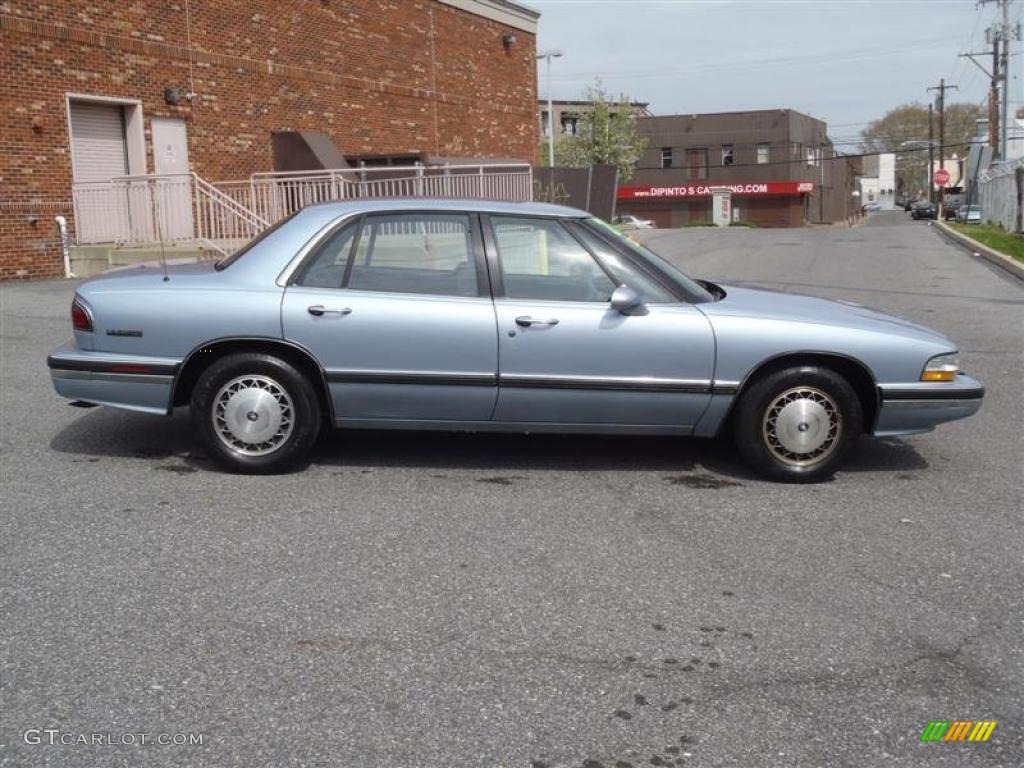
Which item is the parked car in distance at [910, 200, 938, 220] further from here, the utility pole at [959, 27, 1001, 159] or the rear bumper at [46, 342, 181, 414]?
the rear bumper at [46, 342, 181, 414]

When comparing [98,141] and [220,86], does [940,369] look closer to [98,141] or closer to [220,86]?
[98,141]

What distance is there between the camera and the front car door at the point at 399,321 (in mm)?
5527

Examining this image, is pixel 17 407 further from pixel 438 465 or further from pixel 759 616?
pixel 759 616

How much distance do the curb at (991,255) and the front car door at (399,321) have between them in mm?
15431

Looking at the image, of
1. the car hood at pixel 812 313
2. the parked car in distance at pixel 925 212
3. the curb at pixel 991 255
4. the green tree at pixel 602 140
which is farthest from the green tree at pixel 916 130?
the car hood at pixel 812 313

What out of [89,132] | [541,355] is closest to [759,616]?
[541,355]

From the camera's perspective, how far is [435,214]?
577 centimetres

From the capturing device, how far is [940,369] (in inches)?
221

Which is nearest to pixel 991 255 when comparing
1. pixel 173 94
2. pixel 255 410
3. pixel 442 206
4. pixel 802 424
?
pixel 173 94

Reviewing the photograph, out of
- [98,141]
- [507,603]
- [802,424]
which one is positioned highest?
[98,141]

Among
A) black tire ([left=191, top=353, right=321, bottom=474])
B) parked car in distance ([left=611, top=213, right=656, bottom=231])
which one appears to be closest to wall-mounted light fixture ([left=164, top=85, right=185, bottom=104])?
black tire ([left=191, top=353, right=321, bottom=474])

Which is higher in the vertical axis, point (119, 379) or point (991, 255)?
point (991, 255)

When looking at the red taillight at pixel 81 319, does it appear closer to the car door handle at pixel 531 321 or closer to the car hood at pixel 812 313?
the car door handle at pixel 531 321

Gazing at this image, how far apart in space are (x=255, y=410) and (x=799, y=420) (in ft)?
9.65
